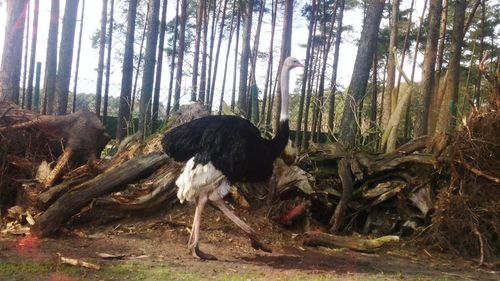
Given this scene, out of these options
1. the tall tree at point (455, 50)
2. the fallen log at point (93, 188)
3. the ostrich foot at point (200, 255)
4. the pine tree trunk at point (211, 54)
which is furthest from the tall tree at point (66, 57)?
the pine tree trunk at point (211, 54)

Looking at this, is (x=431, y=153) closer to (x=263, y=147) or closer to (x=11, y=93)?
(x=263, y=147)

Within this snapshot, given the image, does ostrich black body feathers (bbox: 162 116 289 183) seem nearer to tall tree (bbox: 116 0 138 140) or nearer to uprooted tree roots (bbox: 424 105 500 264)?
uprooted tree roots (bbox: 424 105 500 264)

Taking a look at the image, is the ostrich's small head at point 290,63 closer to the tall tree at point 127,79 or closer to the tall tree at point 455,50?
the tall tree at point 455,50

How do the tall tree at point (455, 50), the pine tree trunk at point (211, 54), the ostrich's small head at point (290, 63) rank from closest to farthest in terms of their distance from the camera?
the ostrich's small head at point (290, 63) < the tall tree at point (455, 50) < the pine tree trunk at point (211, 54)

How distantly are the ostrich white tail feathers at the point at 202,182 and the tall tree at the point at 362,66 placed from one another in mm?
3707

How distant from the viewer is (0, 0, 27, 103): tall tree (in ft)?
34.3

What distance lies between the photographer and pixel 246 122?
18.7ft

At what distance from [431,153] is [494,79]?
119 centimetres

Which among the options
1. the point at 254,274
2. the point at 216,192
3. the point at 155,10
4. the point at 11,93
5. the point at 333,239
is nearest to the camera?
the point at 254,274

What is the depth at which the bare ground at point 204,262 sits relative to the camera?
14.7 ft

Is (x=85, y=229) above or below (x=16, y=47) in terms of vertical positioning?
below

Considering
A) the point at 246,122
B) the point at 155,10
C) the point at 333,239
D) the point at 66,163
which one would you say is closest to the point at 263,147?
the point at 246,122

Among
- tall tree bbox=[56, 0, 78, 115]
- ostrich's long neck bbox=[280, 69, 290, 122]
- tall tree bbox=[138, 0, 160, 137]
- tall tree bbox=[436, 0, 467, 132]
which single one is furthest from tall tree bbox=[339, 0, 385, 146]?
tall tree bbox=[56, 0, 78, 115]

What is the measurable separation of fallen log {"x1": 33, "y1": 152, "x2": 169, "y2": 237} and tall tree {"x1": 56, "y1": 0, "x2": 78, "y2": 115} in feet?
15.1
